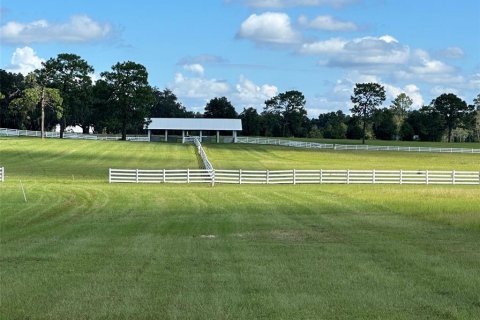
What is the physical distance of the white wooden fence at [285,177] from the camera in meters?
40.3

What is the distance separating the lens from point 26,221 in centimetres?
1811

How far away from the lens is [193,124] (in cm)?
11475

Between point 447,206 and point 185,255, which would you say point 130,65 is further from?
point 185,255

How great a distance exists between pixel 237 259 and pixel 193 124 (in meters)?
104

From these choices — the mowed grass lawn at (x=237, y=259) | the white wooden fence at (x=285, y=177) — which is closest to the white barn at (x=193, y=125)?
the white wooden fence at (x=285, y=177)

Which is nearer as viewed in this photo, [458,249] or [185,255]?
[185,255]

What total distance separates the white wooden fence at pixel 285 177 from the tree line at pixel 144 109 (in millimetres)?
54133

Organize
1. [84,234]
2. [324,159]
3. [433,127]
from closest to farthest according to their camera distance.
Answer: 1. [84,234]
2. [324,159]
3. [433,127]

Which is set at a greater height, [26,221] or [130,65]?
[130,65]

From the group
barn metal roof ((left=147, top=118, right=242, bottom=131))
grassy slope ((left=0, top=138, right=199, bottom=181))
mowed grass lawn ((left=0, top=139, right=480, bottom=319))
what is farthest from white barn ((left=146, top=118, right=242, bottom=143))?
mowed grass lawn ((left=0, top=139, right=480, bottom=319))

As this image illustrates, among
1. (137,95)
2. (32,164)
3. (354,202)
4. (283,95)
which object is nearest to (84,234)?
(354,202)

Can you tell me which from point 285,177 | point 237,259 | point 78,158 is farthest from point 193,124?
point 237,259

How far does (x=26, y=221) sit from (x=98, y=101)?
93.9 meters

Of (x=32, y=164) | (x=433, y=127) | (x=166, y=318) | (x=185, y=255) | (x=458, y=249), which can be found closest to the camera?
(x=166, y=318)
